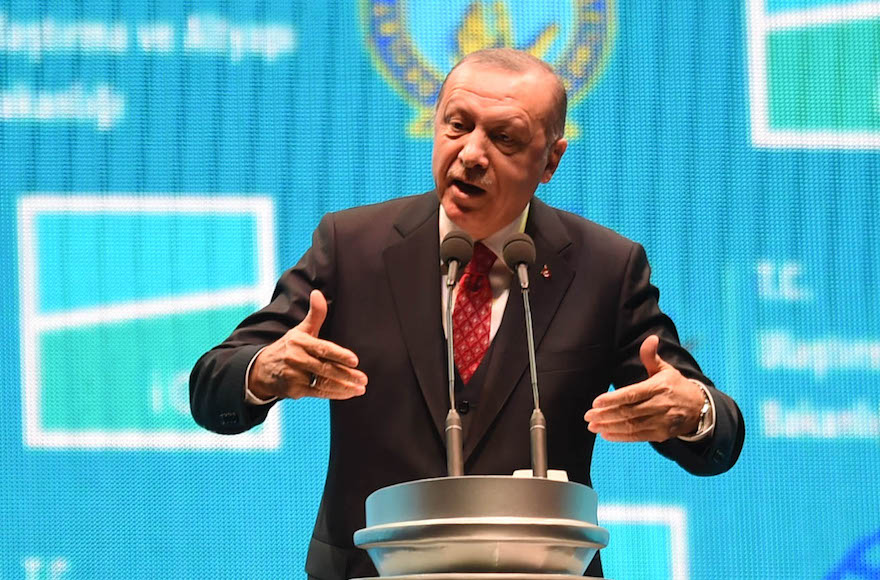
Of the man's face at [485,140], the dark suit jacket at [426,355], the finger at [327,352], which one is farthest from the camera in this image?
the man's face at [485,140]

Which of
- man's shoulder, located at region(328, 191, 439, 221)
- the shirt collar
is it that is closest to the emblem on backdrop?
man's shoulder, located at region(328, 191, 439, 221)

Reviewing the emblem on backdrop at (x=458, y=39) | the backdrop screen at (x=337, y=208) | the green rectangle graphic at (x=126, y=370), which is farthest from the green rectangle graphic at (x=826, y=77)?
the green rectangle graphic at (x=126, y=370)

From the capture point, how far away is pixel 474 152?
2.33 metres

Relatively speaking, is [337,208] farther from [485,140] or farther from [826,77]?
[826,77]

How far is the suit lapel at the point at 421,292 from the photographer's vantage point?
89.9 inches

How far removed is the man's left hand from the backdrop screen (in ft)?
4.51

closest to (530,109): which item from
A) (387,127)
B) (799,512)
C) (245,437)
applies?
(387,127)

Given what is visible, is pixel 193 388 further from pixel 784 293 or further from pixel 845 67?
pixel 845 67

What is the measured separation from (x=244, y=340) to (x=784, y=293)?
5.84 ft

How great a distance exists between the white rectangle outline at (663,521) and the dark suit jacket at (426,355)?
1000mm

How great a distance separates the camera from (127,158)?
3430 millimetres

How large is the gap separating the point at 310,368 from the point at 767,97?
2.20 m

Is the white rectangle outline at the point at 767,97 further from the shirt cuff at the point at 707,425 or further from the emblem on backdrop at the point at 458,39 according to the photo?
the shirt cuff at the point at 707,425

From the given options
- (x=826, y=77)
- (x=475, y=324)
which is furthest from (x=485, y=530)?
(x=826, y=77)
